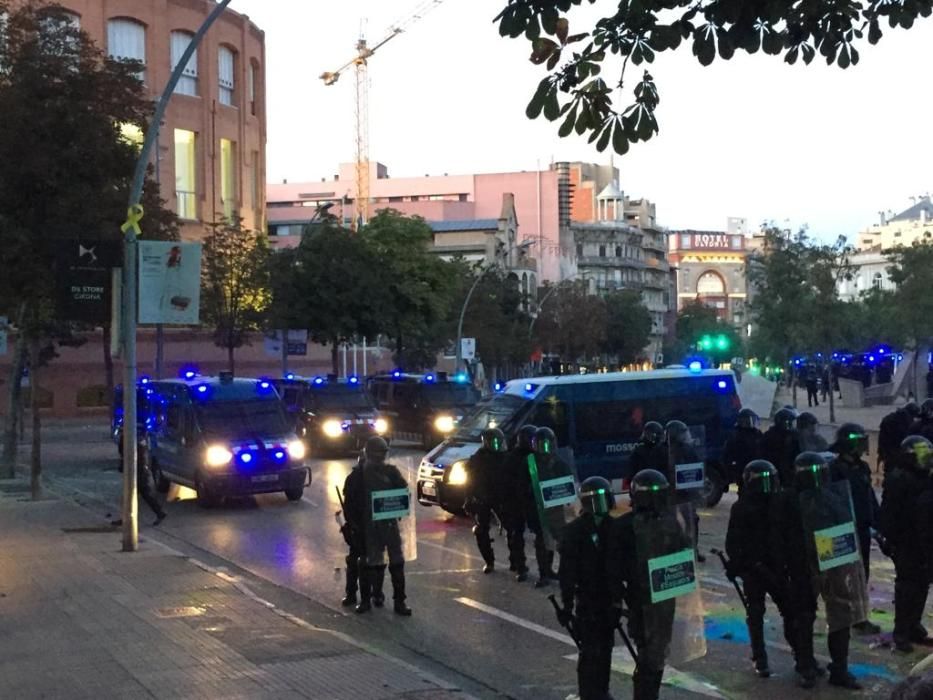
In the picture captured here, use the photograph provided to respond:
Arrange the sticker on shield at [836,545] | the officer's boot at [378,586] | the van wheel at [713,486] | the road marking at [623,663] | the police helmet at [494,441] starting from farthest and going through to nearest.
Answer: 1. the van wheel at [713,486]
2. the police helmet at [494,441]
3. the officer's boot at [378,586]
4. the road marking at [623,663]
5. the sticker on shield at [836,545]

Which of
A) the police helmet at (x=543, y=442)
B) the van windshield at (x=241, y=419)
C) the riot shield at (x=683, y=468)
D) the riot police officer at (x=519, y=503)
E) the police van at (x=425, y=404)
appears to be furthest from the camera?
the police van at (x=425, y=404)

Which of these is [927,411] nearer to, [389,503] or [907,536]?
[907,536]

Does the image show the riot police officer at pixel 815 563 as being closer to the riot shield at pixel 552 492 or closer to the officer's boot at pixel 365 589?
the riot shield at pixel 552 492

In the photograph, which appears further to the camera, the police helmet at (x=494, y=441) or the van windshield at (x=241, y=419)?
the van windshield at (x=241, y=419)

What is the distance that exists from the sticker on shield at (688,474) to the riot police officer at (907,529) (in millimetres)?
4746

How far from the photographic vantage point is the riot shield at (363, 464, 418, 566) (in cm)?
1098

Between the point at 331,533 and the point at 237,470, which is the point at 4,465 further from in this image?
the point at 331,533

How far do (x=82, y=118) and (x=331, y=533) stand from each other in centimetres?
819

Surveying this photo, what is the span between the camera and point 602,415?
18875 mm

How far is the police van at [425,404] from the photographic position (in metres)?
31.0

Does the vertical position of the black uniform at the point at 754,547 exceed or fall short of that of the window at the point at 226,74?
it falls short

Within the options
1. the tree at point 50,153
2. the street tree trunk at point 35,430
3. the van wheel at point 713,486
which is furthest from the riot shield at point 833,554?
the street tree trunk at point 35,430

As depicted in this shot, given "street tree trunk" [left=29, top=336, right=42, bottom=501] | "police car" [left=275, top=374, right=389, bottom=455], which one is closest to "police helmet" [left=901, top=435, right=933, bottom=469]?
"street tree trunk" [left=29, top=336, right=42, bottom=501]

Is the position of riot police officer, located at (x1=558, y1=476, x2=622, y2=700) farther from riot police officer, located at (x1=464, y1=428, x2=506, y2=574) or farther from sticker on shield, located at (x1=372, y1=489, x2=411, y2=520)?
riot police officer, located at (x1=464, y1=428, x2=506, y2=574)
